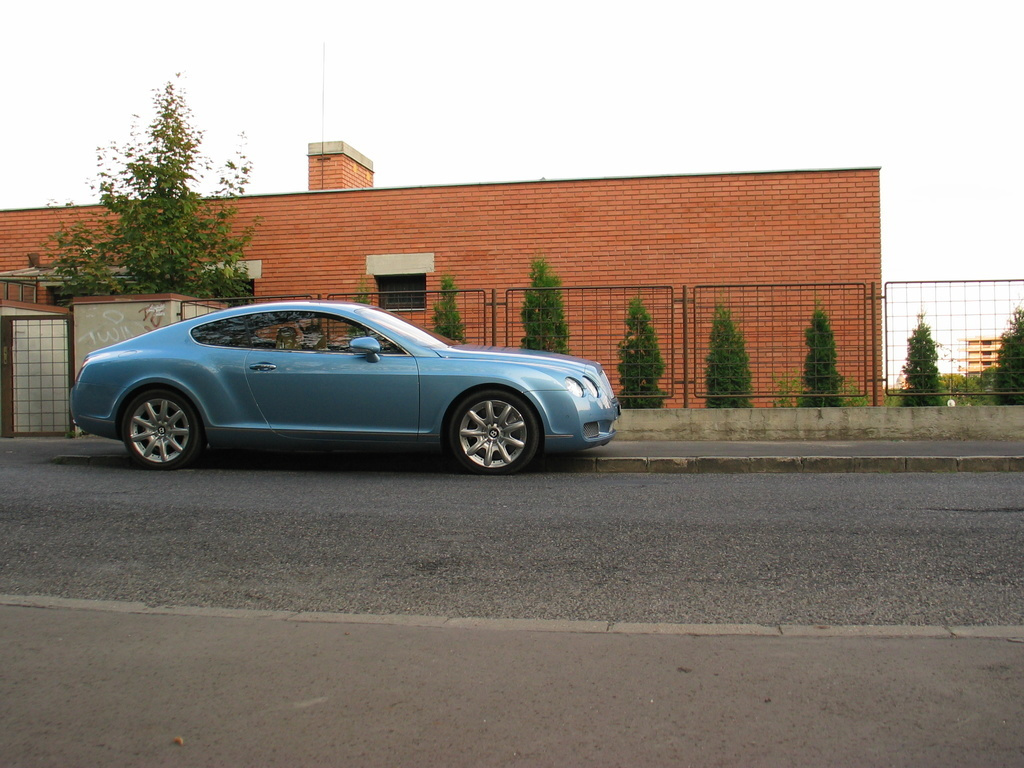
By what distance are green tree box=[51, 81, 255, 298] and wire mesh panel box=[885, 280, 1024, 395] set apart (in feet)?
35.9

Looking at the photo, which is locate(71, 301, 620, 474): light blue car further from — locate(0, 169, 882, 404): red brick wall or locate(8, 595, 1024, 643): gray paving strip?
locate(0, 169, 882, 404): red brick wall

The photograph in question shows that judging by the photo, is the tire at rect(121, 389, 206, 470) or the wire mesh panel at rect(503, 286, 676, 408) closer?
the tire at rect(121, 389, 206, 470)

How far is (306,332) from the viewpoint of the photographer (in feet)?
28.4

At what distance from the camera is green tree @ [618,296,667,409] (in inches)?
488

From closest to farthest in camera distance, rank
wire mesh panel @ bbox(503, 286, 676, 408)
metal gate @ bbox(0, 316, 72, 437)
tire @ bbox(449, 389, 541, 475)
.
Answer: tire @ bbox(449, 389, 541, 475)
wire mesh panel @ bbox(503, 286, 676, 408)
metal gate @ bbox(0, 316, 72, 437)

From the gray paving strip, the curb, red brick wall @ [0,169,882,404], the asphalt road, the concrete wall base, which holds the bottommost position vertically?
the gray paving strip

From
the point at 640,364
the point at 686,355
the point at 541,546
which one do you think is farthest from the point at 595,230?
the point at 541,546

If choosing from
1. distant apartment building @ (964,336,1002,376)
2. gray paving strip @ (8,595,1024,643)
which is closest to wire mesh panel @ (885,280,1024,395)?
distant apartment building @ (964,336,1002,376)

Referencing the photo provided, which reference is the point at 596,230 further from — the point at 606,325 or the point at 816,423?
the point at 816,423

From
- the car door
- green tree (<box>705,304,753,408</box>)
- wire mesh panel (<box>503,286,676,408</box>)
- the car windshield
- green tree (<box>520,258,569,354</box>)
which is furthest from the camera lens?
green tree (<box>520,258,569,354</box>)

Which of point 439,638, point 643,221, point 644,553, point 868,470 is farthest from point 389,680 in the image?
point 643,221

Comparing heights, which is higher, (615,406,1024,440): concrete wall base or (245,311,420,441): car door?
(245,311,420,441): car door

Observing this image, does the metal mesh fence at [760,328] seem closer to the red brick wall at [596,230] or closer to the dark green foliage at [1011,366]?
the dark green foliage at [1011,366]

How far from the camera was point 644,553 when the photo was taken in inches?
199
